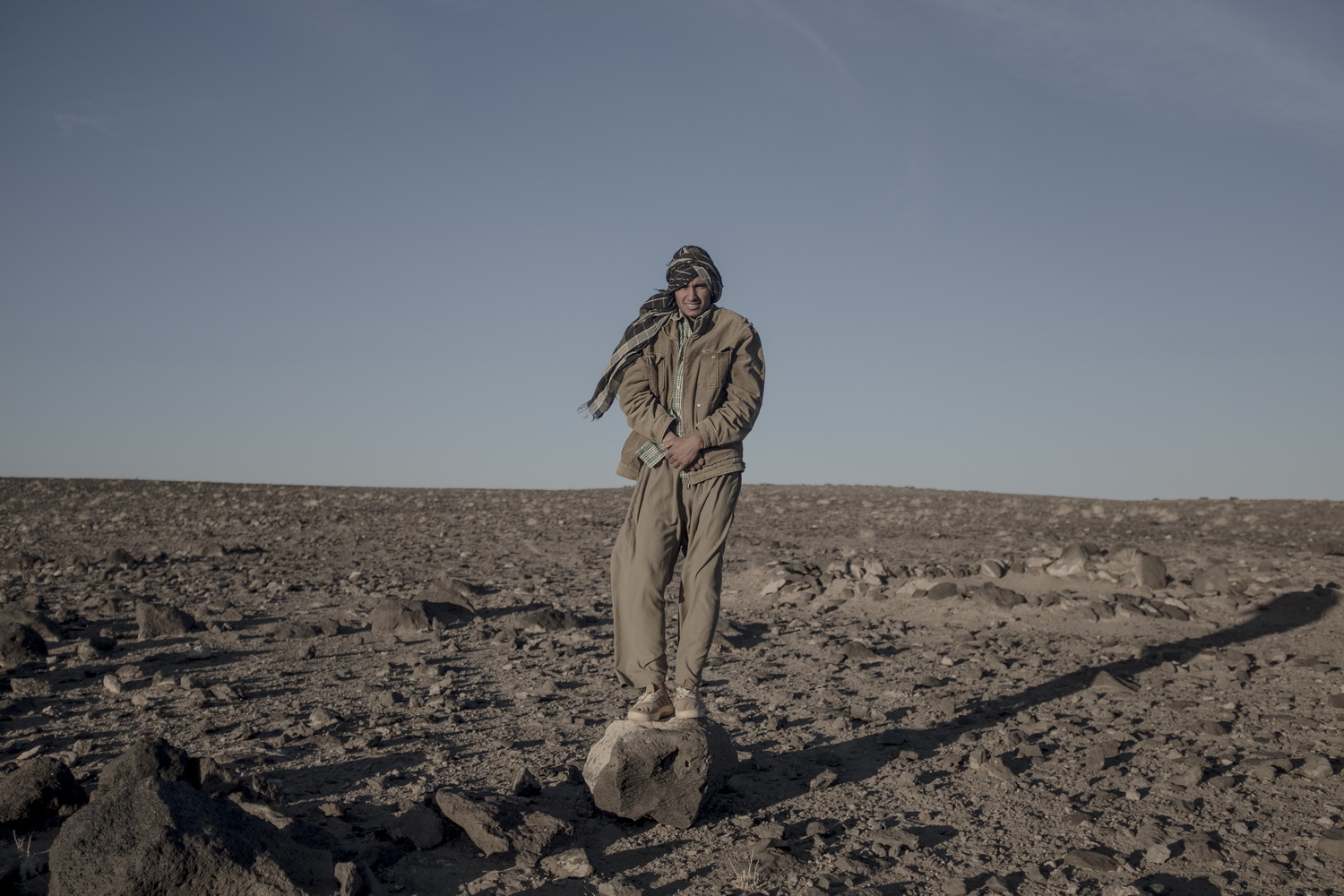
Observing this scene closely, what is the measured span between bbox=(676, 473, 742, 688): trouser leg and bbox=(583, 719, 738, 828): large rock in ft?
1.61

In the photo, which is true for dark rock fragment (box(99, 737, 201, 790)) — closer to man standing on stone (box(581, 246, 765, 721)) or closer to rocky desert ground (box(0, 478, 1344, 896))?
rocky desert ground (box(0, 478, 1344, 896))

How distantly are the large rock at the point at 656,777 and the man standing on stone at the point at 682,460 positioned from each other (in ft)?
1.31

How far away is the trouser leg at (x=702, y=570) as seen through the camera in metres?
4.64

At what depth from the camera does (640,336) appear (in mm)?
4793

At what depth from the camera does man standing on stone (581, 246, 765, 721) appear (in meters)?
4.64

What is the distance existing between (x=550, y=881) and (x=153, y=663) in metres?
4.66

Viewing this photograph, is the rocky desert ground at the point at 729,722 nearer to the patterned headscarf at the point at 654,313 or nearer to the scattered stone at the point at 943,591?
the scattered stone at the point at 943,591

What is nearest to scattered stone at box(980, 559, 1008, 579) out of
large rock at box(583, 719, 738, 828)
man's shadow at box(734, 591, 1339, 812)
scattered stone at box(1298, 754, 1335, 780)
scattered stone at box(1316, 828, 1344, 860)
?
man's shadow at box(734, 591, 1339, 812)

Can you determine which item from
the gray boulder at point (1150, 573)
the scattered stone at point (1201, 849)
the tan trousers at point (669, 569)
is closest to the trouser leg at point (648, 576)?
the tan trousers at point (669, 569)

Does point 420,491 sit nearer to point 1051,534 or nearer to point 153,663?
point 1051,534

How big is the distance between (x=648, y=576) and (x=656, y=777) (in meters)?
0.98

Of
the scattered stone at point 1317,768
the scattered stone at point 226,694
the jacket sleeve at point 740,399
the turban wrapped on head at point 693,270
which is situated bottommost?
the scattered stone at point 1317,768

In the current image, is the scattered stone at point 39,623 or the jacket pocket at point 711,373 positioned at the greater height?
the jacket pocket at point 711,373

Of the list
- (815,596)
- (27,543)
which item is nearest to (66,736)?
(815,596)
